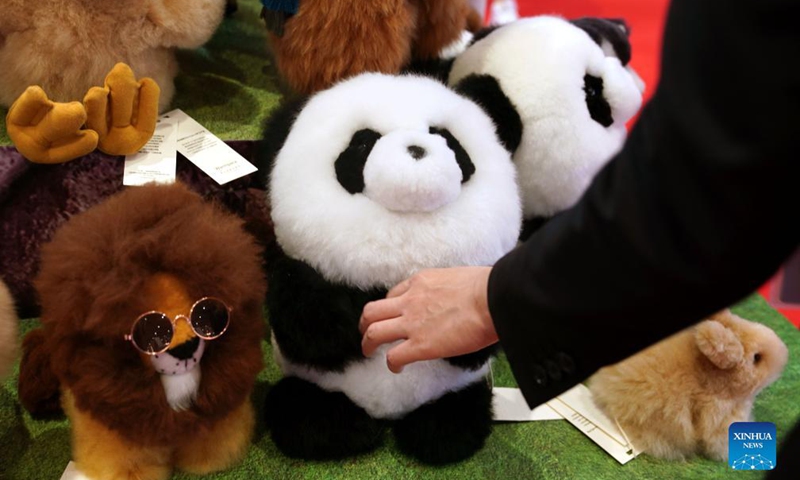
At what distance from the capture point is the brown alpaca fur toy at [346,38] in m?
1.33

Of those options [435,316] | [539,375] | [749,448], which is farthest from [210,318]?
[749,448]

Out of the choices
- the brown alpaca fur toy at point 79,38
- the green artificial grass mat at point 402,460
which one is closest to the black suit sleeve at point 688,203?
the green artificial grass mat at point 402,460

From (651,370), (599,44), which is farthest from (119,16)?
(651,370)

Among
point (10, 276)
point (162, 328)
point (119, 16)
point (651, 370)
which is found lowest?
point (10, 276)

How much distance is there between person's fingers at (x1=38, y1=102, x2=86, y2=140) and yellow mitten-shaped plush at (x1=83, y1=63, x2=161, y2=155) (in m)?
0.04

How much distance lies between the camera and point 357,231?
41.4 inches

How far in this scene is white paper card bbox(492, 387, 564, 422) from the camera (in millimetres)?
1316

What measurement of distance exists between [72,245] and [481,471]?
2.44 feet

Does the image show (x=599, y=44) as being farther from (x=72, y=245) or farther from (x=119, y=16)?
(x=72, y=245)

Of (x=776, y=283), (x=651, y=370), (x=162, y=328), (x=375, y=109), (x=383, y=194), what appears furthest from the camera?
(x=776, y=283)

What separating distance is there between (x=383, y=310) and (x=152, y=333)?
0.98 ft

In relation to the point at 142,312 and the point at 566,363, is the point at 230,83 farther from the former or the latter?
the point at 566,363

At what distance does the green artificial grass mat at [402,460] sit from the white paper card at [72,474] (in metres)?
0.05

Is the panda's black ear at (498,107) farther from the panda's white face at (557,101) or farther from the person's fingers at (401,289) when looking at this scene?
the person's fingers at (401,289)
